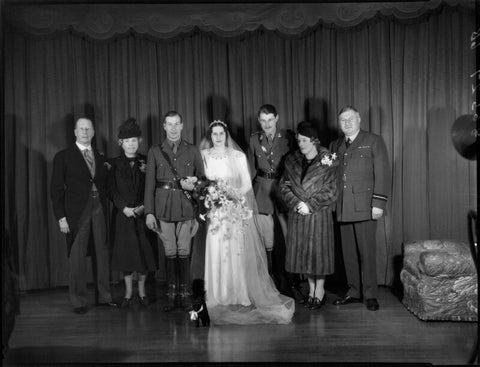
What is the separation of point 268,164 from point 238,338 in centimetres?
156

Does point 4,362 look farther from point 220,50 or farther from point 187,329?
point 220,50

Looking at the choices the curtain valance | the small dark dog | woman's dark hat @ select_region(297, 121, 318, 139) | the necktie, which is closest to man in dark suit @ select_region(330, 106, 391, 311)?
woman's dark hat @ select_region(297, 121, 318, 139)

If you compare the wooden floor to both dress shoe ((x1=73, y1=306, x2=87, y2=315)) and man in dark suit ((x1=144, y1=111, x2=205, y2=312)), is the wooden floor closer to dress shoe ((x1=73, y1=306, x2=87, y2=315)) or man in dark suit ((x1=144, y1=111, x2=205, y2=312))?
dress shoe ((x1=73, y1=306, x2=87, y2=315))

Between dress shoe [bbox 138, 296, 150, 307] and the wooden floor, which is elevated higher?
dress shoe [bbox 138, 296, 150, 307]

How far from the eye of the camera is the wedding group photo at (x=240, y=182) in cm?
435

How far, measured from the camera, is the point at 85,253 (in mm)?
4879

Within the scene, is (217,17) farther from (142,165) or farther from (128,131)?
(142,165)

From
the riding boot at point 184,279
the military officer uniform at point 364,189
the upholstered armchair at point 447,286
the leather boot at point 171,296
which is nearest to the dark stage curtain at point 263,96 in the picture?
the riding boot at point 184,279

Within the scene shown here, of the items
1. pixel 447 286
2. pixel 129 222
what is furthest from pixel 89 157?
pixel 447 286

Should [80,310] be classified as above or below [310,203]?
below

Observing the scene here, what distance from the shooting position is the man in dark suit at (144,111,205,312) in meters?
4.76

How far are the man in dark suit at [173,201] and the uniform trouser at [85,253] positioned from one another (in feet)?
1.61

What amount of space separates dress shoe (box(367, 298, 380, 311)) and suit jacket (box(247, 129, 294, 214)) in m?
1.13

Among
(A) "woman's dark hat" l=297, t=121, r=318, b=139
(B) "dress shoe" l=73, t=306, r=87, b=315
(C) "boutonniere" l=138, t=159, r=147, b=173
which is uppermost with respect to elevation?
(A) "woman's dark hat" l=297, t=121, r=318, b=139
